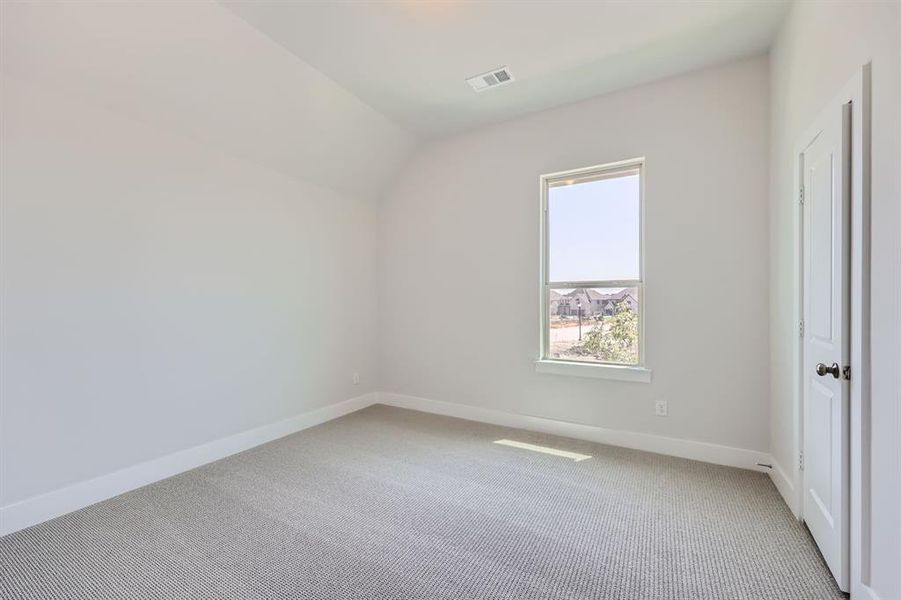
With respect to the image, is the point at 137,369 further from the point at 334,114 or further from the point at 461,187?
the point at 461,187

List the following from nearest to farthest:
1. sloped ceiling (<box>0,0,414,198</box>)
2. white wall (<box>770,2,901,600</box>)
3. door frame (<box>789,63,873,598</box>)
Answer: white wall (<box>770,2,901,600</box>)
door frame (<box>789,63,873,598</box>)
sloped ceiling (<box>0,0,414,198</box>)

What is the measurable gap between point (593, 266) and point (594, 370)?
936 mm

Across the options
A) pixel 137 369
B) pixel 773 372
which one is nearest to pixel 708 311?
pixel 773 372

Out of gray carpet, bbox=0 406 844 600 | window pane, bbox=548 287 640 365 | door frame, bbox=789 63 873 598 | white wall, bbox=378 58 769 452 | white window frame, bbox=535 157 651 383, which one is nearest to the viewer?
door frame, bbox=789 63 873 598

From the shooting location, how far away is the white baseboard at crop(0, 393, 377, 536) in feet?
7.27

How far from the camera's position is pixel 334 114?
3480mm

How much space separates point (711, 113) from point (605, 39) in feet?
3.51

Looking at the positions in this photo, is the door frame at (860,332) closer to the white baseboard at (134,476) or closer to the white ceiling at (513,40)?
the white ceiling at (513,40)

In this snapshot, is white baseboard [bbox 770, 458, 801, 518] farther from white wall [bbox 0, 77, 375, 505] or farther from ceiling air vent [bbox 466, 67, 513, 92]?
white wall [bbox 0, 77, 375, 505]

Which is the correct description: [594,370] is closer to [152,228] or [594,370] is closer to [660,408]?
[660,408]

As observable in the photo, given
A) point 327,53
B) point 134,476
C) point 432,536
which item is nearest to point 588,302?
point 432,536

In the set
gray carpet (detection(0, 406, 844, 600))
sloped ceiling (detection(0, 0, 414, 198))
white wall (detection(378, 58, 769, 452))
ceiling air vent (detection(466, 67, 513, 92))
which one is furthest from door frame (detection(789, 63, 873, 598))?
sloped ceiling (detection(0, 0, 414, 198))

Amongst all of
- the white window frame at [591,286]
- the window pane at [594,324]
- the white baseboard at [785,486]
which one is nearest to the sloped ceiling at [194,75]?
the white window frame at [591,286]

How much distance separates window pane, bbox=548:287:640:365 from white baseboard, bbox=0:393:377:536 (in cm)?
260
